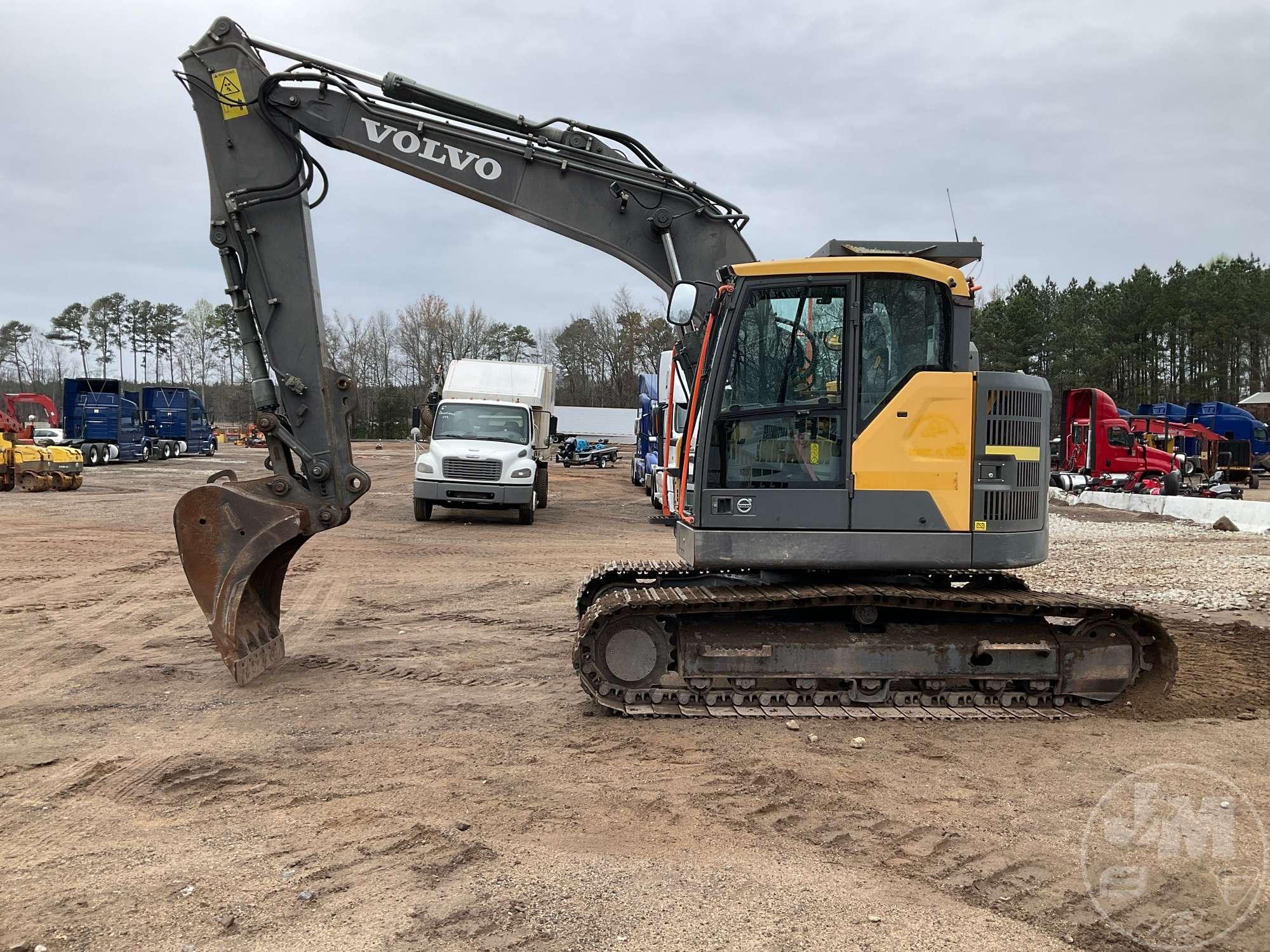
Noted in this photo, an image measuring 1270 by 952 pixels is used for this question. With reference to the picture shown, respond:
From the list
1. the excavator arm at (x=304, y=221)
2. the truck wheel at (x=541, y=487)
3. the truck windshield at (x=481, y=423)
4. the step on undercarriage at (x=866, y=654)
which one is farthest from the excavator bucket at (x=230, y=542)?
the truck wheel at (x=541, y=487)

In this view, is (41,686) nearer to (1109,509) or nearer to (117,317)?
(1109,509)

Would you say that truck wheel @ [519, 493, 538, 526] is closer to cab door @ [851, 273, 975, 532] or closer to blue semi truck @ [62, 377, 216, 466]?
cab door @ [851, 273, 975, 532]

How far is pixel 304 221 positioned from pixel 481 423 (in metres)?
11.1

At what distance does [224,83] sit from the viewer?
6781mm

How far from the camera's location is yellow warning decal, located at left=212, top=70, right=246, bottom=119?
678 centimetres

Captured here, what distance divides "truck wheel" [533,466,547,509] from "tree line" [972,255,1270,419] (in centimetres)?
3358

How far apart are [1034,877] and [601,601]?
295 cm

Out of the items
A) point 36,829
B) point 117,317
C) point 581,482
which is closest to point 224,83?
point 36,829

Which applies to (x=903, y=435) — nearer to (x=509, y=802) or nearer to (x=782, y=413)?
(x=782, y=413)

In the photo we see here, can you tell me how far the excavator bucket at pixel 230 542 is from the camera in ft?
20.8

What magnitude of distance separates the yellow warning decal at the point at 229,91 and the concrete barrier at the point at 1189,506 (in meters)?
17.3

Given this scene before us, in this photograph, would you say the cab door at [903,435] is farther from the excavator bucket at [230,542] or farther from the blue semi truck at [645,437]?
the blue semi truck at [645,437]

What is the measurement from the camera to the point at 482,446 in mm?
17438
